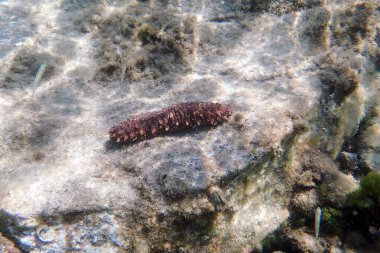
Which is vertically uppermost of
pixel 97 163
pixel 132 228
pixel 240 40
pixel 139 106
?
pixel 240 40

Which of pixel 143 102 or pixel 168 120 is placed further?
pixel 143 102

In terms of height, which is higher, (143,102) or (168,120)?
(168,120)

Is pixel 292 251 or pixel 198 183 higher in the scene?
pixel 198 183

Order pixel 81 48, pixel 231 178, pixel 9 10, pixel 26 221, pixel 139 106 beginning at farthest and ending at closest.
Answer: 1. pixel 9 10
2. pixel 81 48
3. pixel 139 106
4. pixel 231 178
5. pixel 26 221

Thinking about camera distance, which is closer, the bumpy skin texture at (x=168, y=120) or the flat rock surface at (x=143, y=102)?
the flat rock surface at (x=143, y=102)

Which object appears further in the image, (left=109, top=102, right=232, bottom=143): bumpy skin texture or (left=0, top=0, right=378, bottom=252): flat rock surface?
(left=109, top=102, right=232, bottom=143): bumpy skin texture

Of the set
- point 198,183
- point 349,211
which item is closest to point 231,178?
point 198,183

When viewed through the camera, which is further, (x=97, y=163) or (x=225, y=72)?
(x=225, y=72)

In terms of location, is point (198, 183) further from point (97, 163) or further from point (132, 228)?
point (97, 163)
